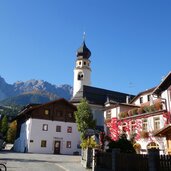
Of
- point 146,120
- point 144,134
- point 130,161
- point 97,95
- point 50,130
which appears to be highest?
point 97,95

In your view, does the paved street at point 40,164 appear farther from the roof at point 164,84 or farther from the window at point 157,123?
the roof at point 164,84

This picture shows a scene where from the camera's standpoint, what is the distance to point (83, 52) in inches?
3314

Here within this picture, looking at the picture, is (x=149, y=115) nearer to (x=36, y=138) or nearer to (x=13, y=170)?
(x=13, y=170)

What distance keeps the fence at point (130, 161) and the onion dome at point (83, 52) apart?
64.2m

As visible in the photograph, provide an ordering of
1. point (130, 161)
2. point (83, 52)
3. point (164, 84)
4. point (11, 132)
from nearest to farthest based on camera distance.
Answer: point (130, 161)
point (164, 84)
point (11, 132)
point (83, 52)

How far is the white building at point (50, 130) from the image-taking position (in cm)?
4928

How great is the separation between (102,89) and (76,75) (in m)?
13.3

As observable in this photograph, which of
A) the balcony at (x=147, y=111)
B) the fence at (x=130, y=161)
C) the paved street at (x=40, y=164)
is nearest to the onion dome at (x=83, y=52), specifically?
the balcony at (x=147, y=111)

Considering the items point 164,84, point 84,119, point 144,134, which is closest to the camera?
point 164,84

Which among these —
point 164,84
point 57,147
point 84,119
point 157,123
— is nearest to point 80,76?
point 57,147

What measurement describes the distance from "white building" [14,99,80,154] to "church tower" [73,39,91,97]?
25648 millimetres

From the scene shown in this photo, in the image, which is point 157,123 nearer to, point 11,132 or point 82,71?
point 82,71

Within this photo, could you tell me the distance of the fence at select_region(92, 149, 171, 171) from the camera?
13219mm

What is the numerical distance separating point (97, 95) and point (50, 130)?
765 inches
